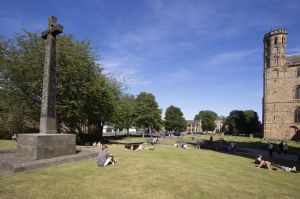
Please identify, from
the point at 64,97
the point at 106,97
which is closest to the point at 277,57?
the point at 106,97

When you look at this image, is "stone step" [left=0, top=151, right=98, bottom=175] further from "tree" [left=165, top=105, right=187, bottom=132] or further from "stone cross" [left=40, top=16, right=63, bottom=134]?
"tree" [left=165, top=105, right=187, bottom=132]

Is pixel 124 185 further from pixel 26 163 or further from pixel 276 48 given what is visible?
pixel 276 48

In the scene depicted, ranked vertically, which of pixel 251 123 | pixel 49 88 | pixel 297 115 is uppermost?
pixel 49 88

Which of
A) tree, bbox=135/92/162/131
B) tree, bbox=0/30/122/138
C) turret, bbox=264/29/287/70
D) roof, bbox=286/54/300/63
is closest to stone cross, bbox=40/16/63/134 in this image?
tree, bbox=0/30/122/138

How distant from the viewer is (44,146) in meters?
11.1

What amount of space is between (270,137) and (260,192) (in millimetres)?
52276

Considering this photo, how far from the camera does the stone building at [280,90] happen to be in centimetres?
5216

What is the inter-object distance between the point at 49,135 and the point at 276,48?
2323 inches

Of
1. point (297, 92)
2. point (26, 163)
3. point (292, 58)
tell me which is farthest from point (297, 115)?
point (26, 163)

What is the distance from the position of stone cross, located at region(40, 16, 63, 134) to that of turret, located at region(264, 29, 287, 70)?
2200 inches

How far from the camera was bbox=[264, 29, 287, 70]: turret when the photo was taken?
2147 inches

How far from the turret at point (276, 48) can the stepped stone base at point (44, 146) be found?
5668 centimetres

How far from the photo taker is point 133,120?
185 feet

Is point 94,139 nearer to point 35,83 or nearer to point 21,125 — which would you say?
point 21,125
